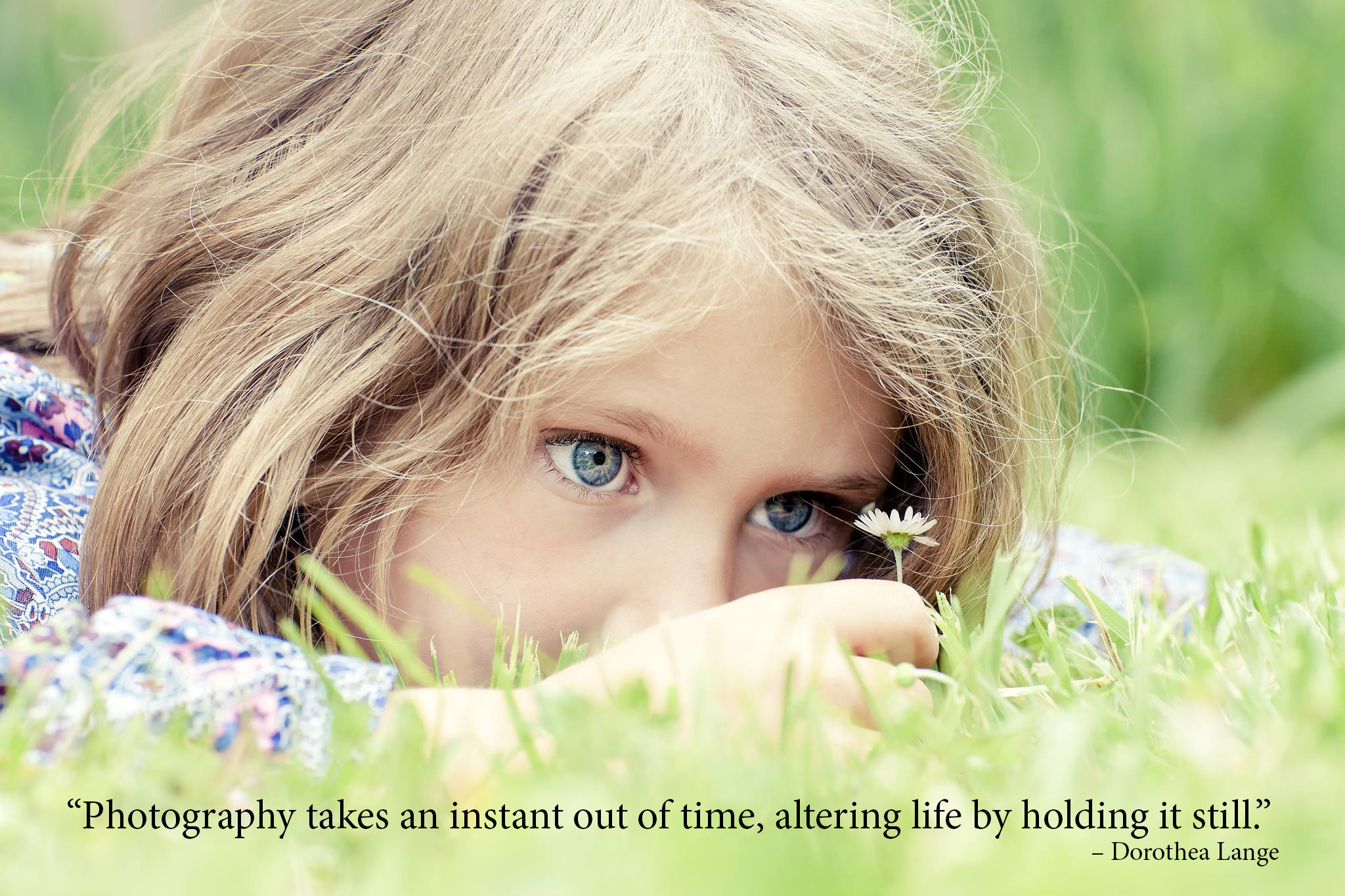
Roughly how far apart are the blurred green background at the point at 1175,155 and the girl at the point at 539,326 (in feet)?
6.39

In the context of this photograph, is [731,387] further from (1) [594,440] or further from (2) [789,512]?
(2) [789,512]

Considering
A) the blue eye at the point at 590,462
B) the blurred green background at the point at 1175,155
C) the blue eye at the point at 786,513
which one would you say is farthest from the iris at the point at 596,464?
the blurred green background at the point at 1175,155

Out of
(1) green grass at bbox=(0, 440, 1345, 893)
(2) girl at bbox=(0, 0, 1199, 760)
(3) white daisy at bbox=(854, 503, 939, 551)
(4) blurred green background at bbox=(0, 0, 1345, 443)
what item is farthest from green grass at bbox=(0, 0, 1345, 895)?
(4) blurred green background at bbox=(0, 0, 1345, 443)

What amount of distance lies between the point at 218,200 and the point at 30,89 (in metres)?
2.30

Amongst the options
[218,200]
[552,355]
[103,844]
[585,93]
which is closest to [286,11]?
[218,200]

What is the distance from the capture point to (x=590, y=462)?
1174mm

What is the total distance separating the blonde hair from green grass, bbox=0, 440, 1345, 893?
0.47 metres

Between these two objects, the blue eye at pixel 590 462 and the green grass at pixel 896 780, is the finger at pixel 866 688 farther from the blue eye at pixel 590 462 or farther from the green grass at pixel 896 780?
the blue eye at pixel 590 462

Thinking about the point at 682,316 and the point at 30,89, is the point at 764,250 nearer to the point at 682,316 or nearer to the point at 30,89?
the point at 682,316

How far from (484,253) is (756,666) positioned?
51 centimetres

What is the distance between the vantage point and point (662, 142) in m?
1.13

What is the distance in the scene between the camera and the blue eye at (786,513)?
4.41ft

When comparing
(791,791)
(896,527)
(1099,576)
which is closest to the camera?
(791,791)

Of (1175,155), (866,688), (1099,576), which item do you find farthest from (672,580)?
(1175,155)
